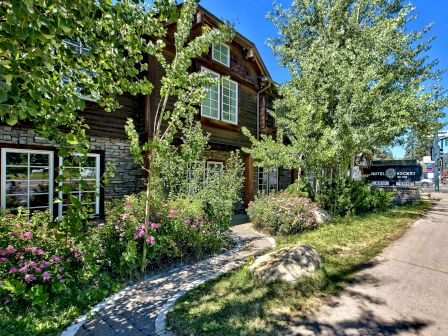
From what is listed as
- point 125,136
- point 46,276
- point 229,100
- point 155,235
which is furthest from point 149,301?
point 229,100

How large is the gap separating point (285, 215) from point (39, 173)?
683cm

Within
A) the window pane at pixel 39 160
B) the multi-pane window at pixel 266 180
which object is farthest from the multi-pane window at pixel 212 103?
the window pane at pixel 39 160

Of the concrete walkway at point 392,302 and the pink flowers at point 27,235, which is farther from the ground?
the pink flowers at point 27,235

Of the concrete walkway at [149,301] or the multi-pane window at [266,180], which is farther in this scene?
the multi-pane window at [266,180]

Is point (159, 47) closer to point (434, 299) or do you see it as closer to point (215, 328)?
point (215, 328)

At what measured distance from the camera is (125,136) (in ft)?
27.1

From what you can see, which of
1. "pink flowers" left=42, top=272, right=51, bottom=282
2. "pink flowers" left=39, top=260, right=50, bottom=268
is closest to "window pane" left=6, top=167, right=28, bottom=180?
"pink flowers" left=39, top=260, right=50, bottom=268

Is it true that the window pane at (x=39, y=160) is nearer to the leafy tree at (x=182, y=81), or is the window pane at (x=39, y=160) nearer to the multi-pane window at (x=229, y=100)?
the leafy tree at (x=182, y=81)

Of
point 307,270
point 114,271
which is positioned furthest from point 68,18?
point 307,270

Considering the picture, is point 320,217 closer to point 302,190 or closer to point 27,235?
point 302,190

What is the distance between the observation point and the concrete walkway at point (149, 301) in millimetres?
3328

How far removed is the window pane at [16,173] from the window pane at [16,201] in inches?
17.9

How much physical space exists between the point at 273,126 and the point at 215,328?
42.1ft

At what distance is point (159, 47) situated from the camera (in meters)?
4.52
